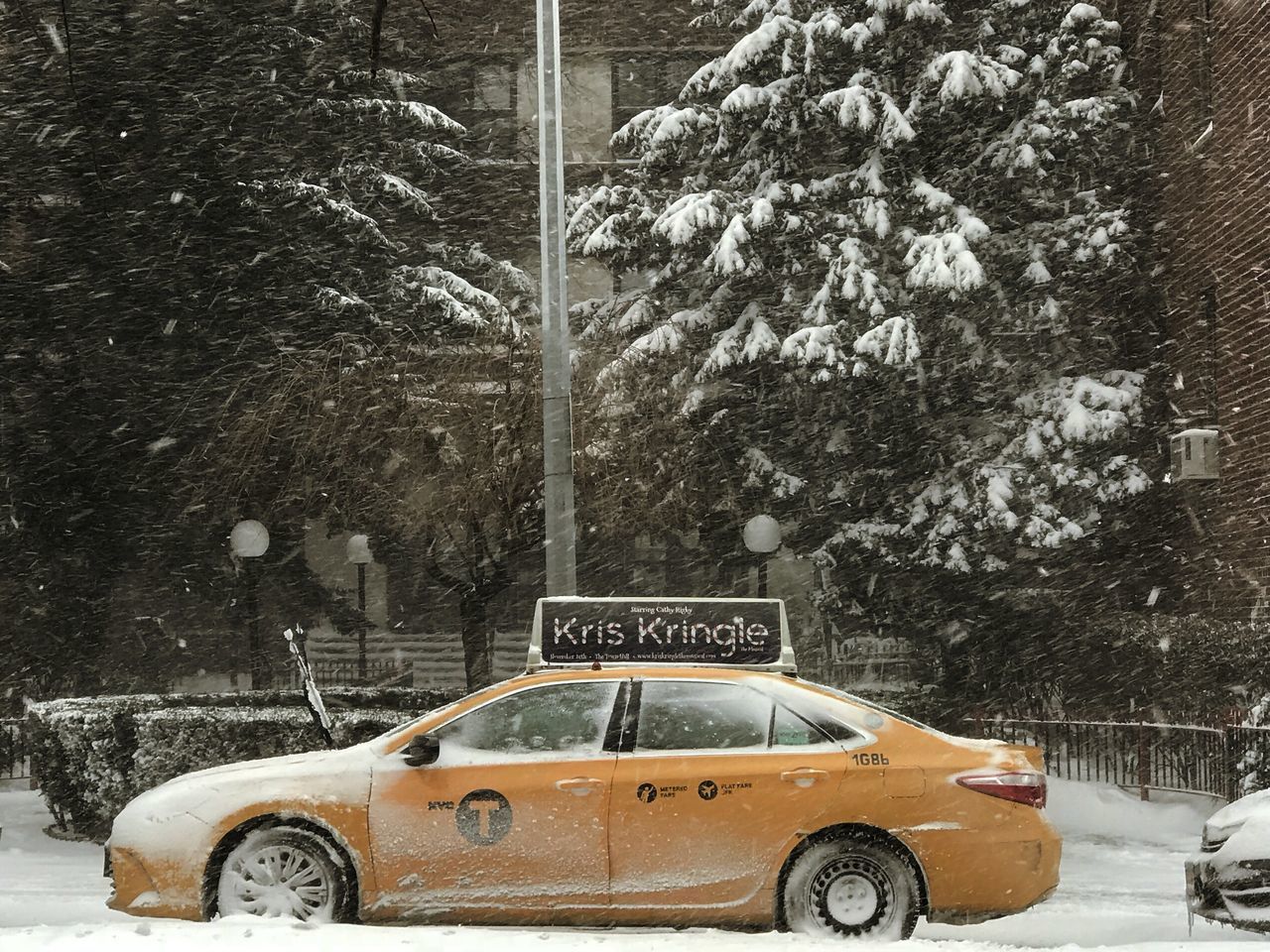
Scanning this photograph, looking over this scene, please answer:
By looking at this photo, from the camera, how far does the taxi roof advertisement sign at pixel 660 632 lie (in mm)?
8492

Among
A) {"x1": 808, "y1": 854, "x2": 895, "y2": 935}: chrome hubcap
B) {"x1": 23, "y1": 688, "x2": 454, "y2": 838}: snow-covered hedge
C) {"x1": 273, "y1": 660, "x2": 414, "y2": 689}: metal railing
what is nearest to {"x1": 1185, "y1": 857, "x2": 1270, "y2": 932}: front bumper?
{"x1": 808, "y1": 854, "x2": 895, "y2": 935}: chrome hubcap

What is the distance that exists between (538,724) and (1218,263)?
1322 centimetres

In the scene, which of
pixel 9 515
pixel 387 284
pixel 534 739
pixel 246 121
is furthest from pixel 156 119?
pixel 534 739

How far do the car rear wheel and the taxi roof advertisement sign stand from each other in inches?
73.5

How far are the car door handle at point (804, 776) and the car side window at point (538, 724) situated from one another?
0.97 m

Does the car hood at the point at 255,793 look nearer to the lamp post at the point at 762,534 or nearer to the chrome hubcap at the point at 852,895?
the chrome hubcap at the point at 852,895

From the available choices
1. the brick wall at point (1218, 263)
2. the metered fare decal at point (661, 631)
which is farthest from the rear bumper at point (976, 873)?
the brick wall at point (1218, 263)

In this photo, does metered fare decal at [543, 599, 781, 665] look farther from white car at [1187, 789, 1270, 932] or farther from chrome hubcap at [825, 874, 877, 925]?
white car at [1187, 789, 1270, 932]

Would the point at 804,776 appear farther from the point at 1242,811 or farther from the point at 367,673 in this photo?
the point at 367,673

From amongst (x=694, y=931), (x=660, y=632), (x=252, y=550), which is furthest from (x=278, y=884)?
(x=252, y=550)

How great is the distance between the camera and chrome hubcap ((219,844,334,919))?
723 cm

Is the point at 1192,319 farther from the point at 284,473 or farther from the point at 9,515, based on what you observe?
the point at 9,515

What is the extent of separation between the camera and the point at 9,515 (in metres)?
20.7

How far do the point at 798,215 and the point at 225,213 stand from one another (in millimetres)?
8204
